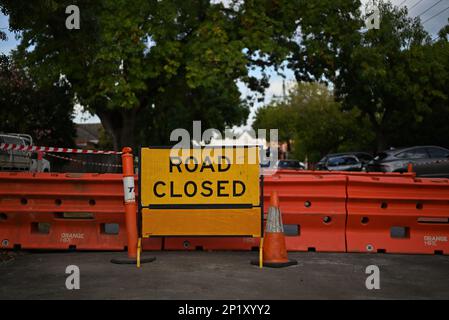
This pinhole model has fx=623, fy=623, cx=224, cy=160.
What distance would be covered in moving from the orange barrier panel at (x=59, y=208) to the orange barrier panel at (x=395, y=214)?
11.1 ft

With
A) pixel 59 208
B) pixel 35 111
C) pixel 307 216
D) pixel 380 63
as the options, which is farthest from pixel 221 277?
pixel 35 111

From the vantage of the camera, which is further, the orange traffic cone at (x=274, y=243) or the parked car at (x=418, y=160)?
the parked car at (x=418, y=160)

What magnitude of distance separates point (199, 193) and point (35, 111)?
35.0 meters

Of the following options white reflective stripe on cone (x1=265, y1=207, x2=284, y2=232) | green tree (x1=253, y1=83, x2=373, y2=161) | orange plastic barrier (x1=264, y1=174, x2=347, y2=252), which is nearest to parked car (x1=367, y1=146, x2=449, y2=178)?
orange plastic barrier (x1=264, y1=174, x2=347, y2=252)

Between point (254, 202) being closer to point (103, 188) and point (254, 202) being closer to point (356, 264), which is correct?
point (356, 264)

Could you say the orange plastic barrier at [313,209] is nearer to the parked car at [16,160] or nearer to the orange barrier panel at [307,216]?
the orange barrier panel at [307,216]

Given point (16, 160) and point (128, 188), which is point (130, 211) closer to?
point (128, 188)

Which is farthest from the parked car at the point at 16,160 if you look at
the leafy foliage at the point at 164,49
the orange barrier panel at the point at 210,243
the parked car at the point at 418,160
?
the orange barrier panel at the point at 210,243

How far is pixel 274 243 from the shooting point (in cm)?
765

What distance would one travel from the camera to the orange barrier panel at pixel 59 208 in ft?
29.4

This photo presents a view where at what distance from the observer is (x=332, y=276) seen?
7.04m

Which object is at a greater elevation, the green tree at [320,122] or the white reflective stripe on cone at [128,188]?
the green tree at [320,122]

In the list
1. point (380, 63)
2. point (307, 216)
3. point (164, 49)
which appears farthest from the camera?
point (380, 63)

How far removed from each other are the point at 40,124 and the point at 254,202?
118ft
